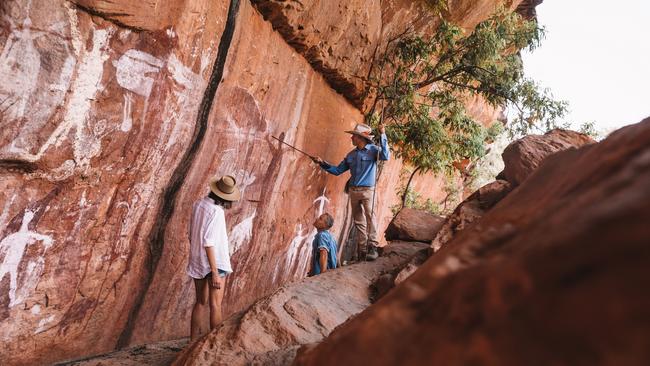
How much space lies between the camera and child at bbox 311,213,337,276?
220 inches

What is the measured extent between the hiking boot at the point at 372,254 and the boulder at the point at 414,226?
0.76 m

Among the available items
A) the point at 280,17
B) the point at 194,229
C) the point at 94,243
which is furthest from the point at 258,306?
the point at 280,17

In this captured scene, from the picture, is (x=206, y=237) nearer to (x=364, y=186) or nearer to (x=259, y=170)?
(x=259, y=170)

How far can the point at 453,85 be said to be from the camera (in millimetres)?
8781

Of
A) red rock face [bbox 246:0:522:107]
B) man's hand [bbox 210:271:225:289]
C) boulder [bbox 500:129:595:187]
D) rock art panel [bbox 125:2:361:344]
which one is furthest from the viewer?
red rock face [bbox 246:0:522:107]

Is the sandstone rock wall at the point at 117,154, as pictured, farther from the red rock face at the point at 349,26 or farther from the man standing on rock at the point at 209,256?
the man standing on rock at the point at 209,256

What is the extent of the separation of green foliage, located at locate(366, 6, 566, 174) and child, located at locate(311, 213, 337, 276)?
3192 millimetres

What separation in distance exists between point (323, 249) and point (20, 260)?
333 centimetres

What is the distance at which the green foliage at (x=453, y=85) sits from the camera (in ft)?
26.3

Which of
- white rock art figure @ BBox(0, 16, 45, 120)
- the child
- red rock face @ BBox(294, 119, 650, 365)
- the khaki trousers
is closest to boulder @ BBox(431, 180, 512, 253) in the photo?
the khaki trousers

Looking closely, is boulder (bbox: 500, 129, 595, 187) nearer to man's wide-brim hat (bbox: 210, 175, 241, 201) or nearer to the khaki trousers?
the khaki trousers

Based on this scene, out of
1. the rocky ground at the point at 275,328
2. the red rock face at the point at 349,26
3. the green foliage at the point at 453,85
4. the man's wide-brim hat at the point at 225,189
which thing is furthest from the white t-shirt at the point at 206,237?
the green foliage at the point at 453,85

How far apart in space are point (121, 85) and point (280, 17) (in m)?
2.65

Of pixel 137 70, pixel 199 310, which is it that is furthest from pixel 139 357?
pixel 137 70
